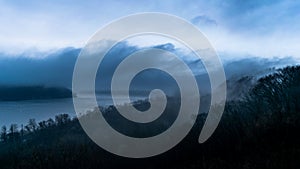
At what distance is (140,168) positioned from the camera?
1168 centimetres

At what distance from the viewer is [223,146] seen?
11.8 m

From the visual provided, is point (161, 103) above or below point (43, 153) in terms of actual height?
above

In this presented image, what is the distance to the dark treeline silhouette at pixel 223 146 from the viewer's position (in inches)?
433

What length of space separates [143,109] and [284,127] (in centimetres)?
514

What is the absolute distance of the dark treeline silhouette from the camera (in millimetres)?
11008

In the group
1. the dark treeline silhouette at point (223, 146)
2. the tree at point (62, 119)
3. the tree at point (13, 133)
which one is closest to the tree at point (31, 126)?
the tree at point (13, 133)

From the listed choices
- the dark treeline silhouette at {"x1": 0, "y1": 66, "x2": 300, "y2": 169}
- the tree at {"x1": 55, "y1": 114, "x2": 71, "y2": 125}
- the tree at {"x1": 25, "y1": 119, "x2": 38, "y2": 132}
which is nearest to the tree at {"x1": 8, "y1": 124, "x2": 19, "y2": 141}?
the dark treeline silhouette at {"x1": 0, "y1": 66, "x2": 300, "y2": 169}

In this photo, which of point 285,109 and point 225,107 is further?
point 225,107

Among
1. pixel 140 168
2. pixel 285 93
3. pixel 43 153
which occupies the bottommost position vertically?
pixel 140 168

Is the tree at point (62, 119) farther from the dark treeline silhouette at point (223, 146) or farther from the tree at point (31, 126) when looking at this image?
the dark treeline silhouette at point (223, 146)

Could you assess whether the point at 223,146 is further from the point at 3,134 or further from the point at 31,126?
the point at 3,134

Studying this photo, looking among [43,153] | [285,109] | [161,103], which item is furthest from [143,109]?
[285,109]

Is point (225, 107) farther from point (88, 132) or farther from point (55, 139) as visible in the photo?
point (55, 139)

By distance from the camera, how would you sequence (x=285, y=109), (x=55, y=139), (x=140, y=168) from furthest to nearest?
(x=55, y=139)
(x=285, y=109)
(x=140, y=168)
